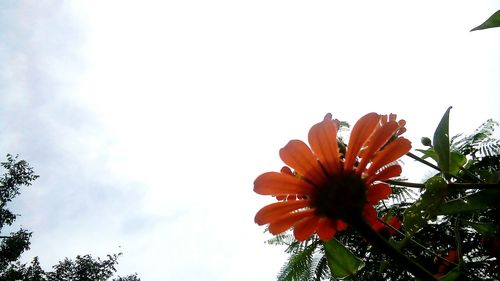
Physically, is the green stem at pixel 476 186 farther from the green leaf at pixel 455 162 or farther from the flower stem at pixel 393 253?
the flower stem at pixel 393 253

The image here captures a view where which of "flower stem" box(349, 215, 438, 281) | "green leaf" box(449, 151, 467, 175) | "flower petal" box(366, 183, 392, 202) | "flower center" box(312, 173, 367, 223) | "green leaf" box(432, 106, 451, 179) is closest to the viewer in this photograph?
"flower stem" box(349, 215, 438, 281)

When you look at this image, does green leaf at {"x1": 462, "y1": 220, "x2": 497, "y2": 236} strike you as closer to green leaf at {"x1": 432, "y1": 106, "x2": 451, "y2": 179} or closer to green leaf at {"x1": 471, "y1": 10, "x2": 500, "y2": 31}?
green leaf at {"x1": 432, "y1": 106, "x2": 451, "y2": 179}

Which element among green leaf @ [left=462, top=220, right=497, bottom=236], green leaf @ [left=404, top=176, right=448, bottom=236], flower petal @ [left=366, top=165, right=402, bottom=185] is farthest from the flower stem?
green leaf @ [left=462, top=220, right=497, bottom=236]

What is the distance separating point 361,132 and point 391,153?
0.23 ft

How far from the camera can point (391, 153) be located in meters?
0.73

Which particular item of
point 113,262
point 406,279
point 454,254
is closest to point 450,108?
point 454,254

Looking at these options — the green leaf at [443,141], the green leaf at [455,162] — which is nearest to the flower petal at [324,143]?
the green leaf at [443,141]

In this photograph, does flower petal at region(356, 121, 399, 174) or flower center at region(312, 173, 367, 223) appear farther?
flower petal at region(356, 121, 399, 174)

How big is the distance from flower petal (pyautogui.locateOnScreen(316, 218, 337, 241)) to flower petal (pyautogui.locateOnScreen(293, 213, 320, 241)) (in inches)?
0.6

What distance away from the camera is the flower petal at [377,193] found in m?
0.73

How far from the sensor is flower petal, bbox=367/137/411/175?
0.72 meters

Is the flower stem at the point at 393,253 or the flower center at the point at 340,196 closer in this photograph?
the flower stem at the point at 393,253

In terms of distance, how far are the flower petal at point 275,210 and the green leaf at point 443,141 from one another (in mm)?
400

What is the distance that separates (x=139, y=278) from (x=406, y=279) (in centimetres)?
2191
